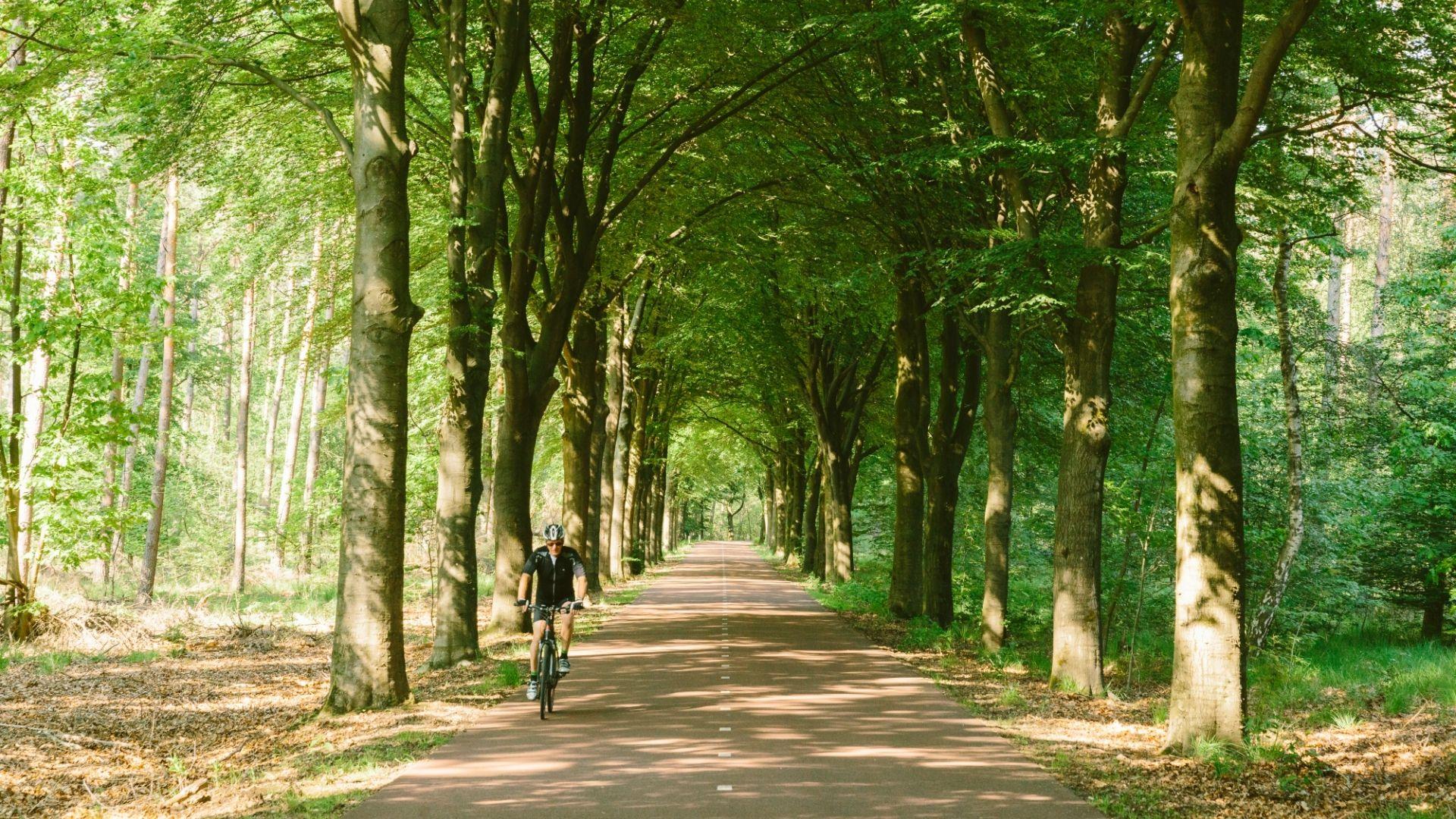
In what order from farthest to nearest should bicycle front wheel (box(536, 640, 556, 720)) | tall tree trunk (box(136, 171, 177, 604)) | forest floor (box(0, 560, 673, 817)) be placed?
1. tall tree trunk (box(136, 171, 177, 604))
2. bicycle front wheel (box(536, 640, 556, 720))
3. forest floor (box(0, 560, 673, 817))

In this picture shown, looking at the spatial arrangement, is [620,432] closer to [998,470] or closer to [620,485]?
[620,485]

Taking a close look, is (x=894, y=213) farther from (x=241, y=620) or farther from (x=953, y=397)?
(x=241, y=620)

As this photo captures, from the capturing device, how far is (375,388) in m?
11.2

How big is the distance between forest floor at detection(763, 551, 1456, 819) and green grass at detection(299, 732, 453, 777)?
5.13m

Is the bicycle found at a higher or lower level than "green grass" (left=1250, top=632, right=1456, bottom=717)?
higher

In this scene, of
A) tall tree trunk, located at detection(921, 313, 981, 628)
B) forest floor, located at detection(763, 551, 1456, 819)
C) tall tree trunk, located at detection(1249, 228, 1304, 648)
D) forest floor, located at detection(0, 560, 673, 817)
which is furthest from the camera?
tall tree trunk, located at detection(921, 313, 981, 628)

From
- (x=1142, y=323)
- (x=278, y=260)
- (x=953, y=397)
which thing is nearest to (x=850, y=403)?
(x=953, y=397)

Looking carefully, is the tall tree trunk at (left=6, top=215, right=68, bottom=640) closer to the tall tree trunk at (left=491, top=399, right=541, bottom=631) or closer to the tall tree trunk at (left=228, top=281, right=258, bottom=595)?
the tall tree trunk at (left=491, top=399, right=541, bottom=631)

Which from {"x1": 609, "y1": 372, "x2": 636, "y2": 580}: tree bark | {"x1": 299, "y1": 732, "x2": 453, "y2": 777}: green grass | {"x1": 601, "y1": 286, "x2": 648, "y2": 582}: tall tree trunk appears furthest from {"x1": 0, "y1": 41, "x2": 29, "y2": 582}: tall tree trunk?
{"x1": 609, "y1": 372, "x2": 636, "y2": 580}: tree bark

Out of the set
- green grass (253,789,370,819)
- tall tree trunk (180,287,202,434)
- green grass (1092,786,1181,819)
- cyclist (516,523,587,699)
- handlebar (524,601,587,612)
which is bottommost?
green grass (1092,786,1181,819)

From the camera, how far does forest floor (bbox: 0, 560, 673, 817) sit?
26.1ft

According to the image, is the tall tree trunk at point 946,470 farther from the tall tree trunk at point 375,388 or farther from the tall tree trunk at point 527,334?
the tall tree trunk at point 375,388

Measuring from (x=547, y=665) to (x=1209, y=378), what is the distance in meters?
6.76

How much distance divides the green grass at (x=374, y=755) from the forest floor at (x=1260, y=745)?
513 centimetres
